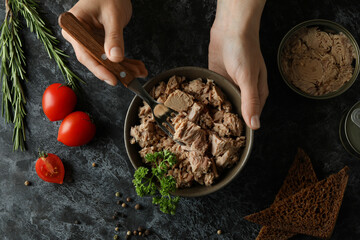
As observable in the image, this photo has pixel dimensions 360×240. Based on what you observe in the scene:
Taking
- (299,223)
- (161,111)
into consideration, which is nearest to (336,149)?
(299,223)

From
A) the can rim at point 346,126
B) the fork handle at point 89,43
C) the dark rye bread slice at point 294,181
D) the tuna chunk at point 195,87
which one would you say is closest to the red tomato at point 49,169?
the fork handle at point 89,43

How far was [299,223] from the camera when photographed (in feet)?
7.63

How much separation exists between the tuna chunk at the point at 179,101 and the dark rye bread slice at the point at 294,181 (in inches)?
35.3

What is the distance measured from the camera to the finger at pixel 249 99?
6.27ft

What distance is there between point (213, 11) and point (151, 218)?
5.01 feet

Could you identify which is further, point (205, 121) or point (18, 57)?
point (18, 57)

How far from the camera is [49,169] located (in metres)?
2.48

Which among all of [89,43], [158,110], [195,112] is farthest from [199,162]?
[89,43]

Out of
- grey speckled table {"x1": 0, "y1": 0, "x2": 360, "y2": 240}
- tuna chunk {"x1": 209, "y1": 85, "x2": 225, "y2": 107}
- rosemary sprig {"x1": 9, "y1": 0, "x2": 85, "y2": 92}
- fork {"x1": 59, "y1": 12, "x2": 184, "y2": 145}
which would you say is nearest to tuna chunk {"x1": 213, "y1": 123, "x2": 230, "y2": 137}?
tuna chunk {"x1": 209, "y1": 85, "x2": 225, "y2": 107}

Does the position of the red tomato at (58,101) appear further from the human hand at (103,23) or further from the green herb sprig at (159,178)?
the green herb sprig at (159,178)

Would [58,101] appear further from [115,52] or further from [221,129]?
[221,129]

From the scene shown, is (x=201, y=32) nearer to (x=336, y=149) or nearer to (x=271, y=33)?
(x=271, y=33)

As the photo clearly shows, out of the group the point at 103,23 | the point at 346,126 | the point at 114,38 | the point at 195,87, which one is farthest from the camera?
the point at 346,126

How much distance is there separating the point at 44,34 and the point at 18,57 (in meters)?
0.26
